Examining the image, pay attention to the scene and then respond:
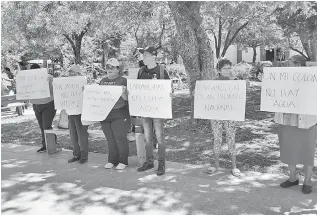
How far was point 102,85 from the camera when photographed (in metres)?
5.42

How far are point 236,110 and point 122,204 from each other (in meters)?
2.05

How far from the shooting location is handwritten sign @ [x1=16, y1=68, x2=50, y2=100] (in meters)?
6.38

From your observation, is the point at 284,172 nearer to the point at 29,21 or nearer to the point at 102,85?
the point at 102,85

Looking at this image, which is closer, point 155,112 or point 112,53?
point 155,112

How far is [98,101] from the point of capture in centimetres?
548

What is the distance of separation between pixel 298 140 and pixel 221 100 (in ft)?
3.90

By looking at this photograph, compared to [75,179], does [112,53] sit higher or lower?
higher

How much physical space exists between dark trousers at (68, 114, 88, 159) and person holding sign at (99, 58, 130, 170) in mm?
598

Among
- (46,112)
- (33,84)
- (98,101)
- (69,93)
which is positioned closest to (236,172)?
(98,101)

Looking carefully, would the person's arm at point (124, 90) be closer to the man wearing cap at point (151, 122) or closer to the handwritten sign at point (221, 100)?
the man wearing cap at point (151, 122)

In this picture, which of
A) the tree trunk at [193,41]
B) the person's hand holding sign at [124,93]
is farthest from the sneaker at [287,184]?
the tree trunk at [193,41]

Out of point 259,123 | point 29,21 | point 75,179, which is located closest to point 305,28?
point 259,123

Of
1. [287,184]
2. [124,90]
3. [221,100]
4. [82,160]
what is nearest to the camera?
[287,184]

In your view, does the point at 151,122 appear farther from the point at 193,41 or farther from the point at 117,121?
the point at 193,41
